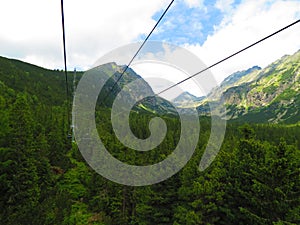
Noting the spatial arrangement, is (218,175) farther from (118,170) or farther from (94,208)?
(94,208)

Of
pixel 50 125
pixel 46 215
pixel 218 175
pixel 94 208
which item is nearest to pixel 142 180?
pixel 218 175

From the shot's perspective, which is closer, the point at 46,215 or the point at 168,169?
the point at 46,215

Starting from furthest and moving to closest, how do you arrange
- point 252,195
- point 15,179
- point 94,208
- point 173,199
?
point 94,208, point 173,199, point 15,179, point 252,195

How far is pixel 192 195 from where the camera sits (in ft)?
75.1

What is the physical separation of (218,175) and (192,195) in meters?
2.85

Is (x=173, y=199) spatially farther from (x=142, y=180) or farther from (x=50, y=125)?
(x=50, y=125)

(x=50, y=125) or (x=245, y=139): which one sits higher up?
(x=50, y=125)

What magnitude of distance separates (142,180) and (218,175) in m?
7.41

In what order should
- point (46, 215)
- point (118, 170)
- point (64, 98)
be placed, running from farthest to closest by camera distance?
point (64, 98) → point (118, 170) → point (46, 215)

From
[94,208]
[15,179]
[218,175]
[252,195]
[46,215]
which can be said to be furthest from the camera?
[94,208]

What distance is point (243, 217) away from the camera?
20438 mm

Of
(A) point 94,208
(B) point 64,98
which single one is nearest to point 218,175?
(A) point 94,208

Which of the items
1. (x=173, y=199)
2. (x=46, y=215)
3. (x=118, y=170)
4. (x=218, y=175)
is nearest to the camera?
(x=46, y=215)

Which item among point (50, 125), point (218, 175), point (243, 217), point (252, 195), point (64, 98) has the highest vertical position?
point (64, 98)
